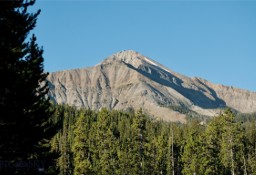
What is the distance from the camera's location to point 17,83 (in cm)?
2027

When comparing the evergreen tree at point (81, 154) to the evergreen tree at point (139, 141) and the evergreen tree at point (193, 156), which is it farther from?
the evergreen tree at point (193, 156)

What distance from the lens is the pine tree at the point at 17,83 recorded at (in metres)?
19.9

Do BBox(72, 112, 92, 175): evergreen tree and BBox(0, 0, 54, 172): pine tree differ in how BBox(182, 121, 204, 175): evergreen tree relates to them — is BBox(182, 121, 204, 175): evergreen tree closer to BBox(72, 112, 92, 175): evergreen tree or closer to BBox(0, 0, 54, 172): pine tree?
BBox(72, 112, 92, 175): evergreen tree

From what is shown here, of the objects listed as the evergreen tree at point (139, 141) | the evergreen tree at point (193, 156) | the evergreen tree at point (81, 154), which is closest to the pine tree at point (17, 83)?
the evergreen tree at point (81, 154)

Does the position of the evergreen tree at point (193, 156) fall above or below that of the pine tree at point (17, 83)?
below

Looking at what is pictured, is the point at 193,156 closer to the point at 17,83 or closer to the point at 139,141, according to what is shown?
the point at 139,141

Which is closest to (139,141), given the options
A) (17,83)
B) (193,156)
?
(193,156)

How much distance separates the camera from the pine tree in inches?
785

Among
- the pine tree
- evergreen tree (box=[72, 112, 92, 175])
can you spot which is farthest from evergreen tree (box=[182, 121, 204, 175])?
the pine tree

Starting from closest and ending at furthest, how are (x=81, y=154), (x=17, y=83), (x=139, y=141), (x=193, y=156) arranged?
(x=17, y=83) < (x=81, y=154) < (x=139, y=141) < (x=193, y=156)

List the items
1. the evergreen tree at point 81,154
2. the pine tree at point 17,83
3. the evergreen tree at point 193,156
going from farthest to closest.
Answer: the evergreen tree at point 193,156 → the evergreen tree at point 81,154 → the pine tree at point 17,83

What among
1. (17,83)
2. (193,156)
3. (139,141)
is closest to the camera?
(17,83)

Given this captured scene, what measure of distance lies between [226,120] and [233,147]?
5170 mm

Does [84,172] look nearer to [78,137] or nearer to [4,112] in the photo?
[78,137]
